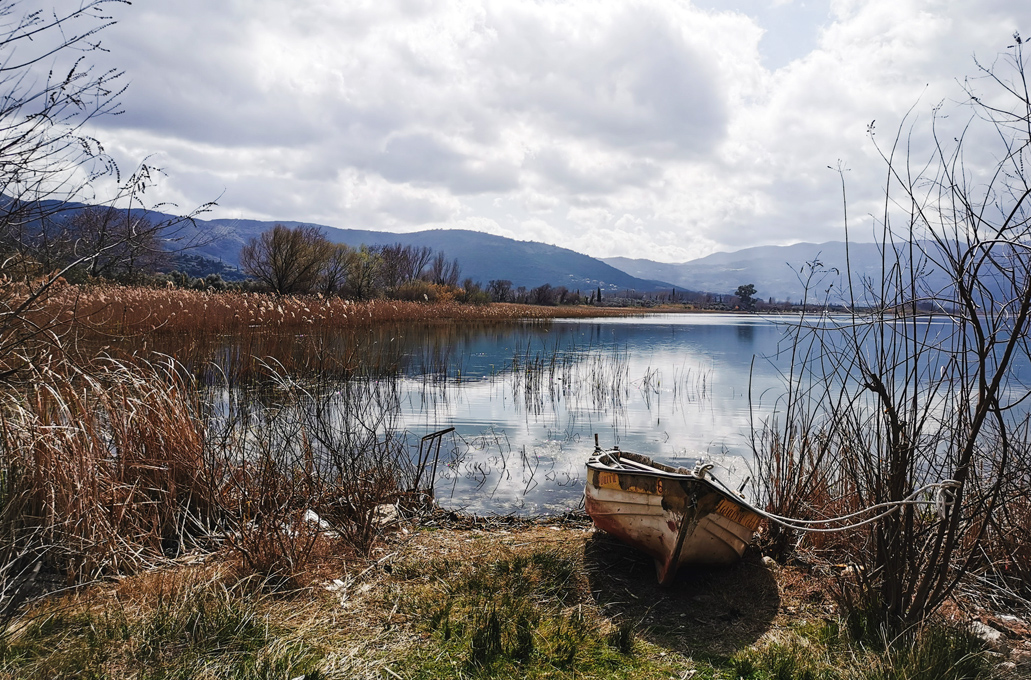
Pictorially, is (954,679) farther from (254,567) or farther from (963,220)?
(254,567)

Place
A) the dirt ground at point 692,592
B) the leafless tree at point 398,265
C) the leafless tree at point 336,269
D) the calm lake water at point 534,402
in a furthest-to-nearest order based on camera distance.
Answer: the leafless tree at point 398,265, the leafless tree at point 336,269, the calm lake water at point 534,402, the dirt ground at point 692,592

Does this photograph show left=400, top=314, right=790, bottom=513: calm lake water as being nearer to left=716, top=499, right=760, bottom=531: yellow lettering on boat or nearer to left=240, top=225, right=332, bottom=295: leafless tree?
left=716, top=499, right=760, bottom=531: yellow lettering on boat

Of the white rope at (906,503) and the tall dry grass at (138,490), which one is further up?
the white rope at (906,503)

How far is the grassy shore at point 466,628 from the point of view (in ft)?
10.9

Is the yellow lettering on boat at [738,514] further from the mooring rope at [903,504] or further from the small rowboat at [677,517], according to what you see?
the mooring rope at [903,504]

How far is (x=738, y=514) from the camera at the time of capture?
15.9ft

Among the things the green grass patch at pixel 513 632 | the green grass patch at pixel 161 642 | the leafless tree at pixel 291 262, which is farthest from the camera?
the leafless tree at pixel 291 262

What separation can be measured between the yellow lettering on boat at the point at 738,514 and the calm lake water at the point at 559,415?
119 centimetres

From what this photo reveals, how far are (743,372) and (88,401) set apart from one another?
19094 millimetres

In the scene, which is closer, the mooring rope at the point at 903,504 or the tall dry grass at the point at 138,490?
the mooring rope at the point at 903,504

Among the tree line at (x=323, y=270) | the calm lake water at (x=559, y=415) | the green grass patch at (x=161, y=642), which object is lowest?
the calm lake water at (x=559, y=415)

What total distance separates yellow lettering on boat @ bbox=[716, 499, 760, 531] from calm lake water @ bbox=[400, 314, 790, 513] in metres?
1.19

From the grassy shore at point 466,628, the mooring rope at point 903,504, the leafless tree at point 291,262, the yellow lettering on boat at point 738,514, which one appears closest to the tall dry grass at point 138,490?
the grassy shore at point 466,628

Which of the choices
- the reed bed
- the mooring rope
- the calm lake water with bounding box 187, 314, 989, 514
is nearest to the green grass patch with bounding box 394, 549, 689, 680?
the mooring rope
